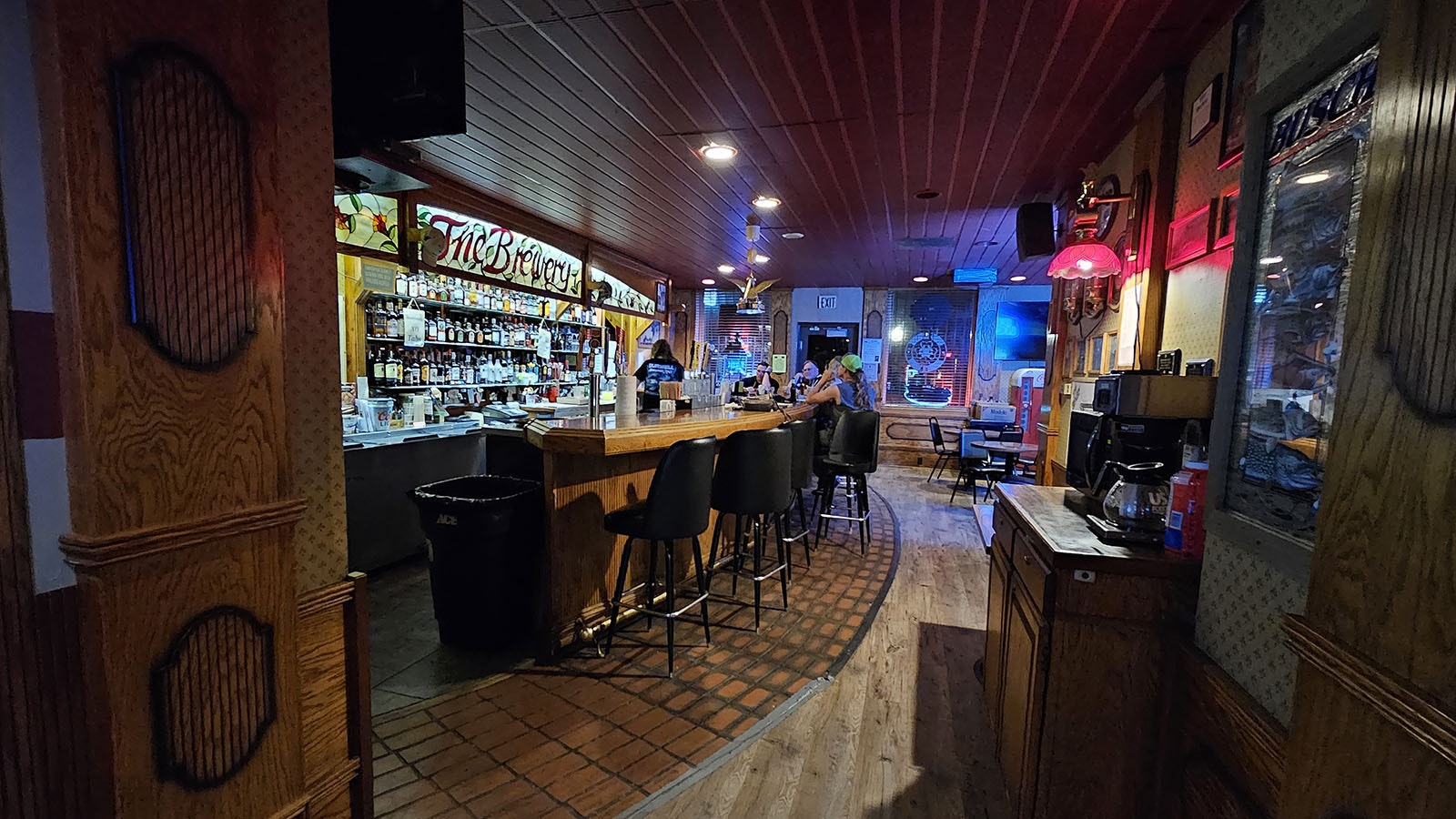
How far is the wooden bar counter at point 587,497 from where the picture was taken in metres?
2.59

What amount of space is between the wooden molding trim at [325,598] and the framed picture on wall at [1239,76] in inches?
125

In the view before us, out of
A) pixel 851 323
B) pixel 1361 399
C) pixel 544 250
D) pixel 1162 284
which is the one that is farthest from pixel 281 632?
pixel 851 323

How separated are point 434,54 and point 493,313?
15.8 feet

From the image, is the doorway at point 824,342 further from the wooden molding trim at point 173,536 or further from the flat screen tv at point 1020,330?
the wooden molding trim at point 173,536

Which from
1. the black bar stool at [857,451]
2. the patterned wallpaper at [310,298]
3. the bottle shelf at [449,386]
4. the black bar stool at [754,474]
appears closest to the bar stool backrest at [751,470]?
the black bar stool at [754,474]

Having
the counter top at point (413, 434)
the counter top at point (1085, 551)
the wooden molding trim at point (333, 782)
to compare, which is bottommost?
the wooden molding trim at point (333, 782)

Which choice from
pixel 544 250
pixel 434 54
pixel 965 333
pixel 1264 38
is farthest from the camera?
pixel 965 333

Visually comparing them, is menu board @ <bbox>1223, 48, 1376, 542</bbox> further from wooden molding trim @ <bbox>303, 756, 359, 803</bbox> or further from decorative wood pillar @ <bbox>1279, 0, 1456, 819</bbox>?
A: wooden molding trim @ <bbox>303, 756, 359, 803</bbox>

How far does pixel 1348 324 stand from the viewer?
2.37ft

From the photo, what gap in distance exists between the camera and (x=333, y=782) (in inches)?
57.0

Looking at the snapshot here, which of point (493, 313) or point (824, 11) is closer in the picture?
point (824, 11)

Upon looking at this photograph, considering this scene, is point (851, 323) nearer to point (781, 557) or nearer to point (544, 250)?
point (544, 250)

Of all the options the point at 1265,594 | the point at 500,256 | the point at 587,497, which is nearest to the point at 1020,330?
the point at 500,256

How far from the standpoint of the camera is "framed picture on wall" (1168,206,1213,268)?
2.10 metres
